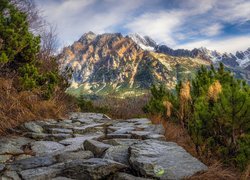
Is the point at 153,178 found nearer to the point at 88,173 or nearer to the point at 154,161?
the point at 154,161

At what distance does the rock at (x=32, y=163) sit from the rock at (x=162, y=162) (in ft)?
3.75

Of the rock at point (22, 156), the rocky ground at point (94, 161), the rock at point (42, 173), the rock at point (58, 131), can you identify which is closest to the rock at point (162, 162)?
the rocky ground at point (94, 161)

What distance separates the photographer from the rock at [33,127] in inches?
252

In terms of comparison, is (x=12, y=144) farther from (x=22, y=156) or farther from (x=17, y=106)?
(x=17, y=106)

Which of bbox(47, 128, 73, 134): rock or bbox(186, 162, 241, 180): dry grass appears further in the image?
bbox(47, 128, 73, 134): rock

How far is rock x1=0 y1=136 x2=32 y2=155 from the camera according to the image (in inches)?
189

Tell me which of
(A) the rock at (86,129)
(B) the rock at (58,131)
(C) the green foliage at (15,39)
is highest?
(C) the green foliage at (15,39)

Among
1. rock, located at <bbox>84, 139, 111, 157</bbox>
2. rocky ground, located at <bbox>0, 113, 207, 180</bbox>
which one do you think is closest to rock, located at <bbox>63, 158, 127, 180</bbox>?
rocky ground, located at <bbox>0, 113, 207, 180</bbox>

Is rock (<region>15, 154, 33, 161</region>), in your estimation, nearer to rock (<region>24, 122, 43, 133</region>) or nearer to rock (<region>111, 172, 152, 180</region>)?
rock (<region>24, 122, 43, 133</region>)

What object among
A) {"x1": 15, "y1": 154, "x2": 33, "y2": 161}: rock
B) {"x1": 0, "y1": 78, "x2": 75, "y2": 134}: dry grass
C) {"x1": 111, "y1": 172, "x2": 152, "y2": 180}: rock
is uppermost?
{"x1": 0, "y1": 78, "x2": 75, "y2": 134}: dry grass

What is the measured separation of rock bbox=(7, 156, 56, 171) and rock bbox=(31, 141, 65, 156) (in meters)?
0.58

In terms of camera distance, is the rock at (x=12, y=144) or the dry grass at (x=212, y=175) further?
the rock at (x=12, y=144)

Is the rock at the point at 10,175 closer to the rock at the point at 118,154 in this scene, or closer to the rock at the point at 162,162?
the rock at the point at 118,154

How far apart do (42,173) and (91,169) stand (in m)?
0.61
